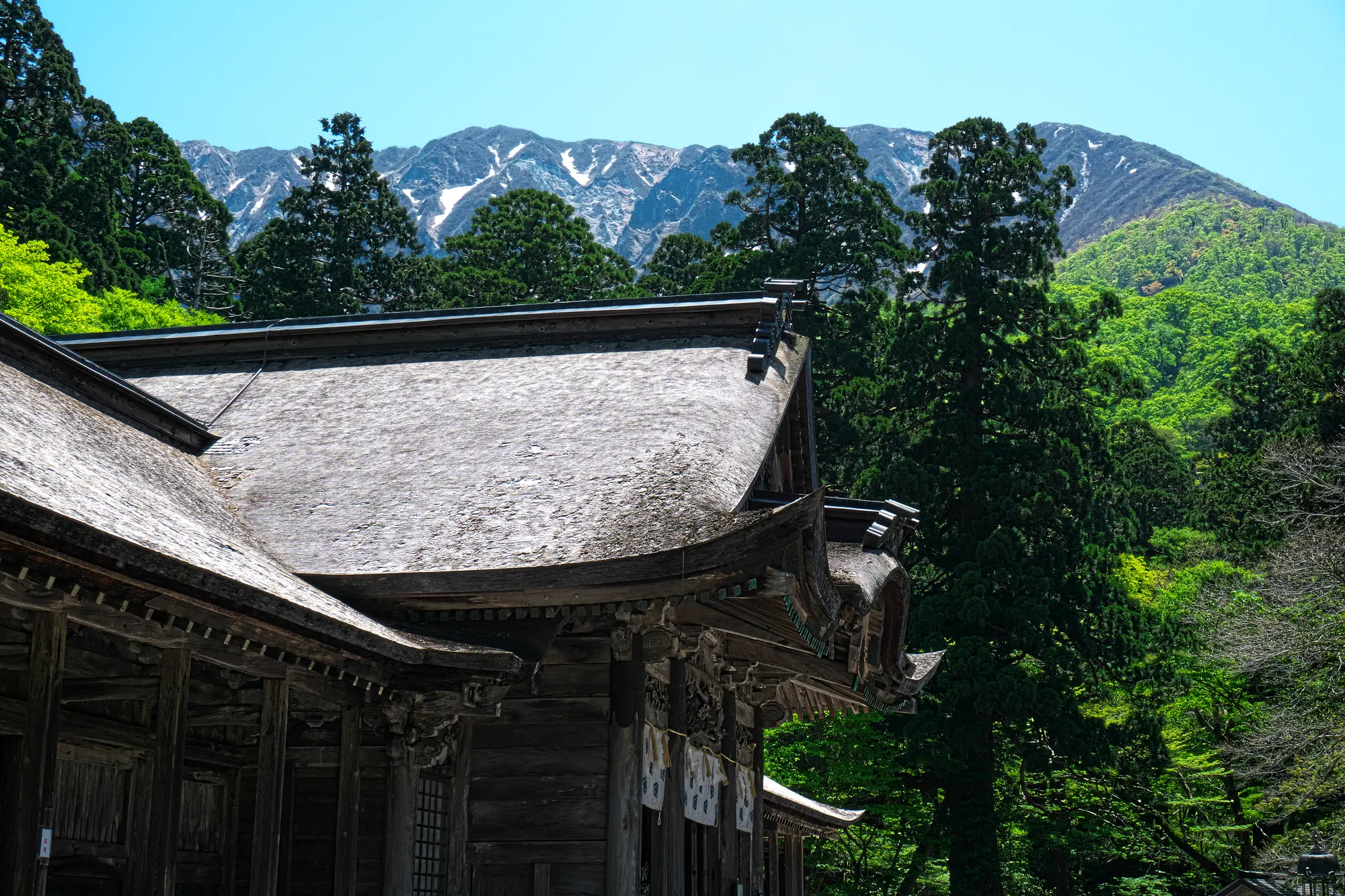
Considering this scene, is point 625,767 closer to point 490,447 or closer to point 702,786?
point 702,786

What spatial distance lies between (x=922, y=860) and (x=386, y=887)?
23.9 metres

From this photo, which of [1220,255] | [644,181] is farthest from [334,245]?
[644,181]

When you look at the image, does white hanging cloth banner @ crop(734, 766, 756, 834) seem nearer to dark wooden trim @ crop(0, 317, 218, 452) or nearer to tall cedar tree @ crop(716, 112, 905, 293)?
dark wooden trim @ crop(0, 317, 218, 452)

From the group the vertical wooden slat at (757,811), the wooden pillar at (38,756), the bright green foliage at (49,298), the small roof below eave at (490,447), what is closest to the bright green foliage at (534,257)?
the bright green foliage at (49,298)

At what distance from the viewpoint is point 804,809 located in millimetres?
20516

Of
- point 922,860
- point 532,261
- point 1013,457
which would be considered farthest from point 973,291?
point 532,261

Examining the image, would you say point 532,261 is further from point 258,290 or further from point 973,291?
point 973,291

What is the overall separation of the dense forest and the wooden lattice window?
18684 mm

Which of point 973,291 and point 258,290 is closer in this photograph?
point 973,291

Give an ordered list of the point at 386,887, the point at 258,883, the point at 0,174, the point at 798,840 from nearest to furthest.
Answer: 1. the point at 258,883
2. the point at 386,887
3. the point at 798,840
4. the point at 0,174

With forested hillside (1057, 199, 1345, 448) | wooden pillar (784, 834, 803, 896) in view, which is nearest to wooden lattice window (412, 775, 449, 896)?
wooden pillar (784, 834, 803, 896)

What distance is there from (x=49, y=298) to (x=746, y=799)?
73.9 ft

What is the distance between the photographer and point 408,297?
144 feet

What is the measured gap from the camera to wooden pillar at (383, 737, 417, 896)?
8.97 meters
